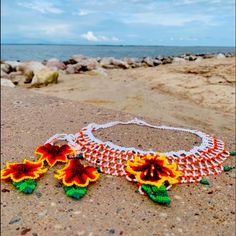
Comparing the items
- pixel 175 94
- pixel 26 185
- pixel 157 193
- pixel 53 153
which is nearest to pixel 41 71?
pixel 175 94

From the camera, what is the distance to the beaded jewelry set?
1891 mm

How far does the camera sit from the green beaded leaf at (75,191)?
183 centimetres

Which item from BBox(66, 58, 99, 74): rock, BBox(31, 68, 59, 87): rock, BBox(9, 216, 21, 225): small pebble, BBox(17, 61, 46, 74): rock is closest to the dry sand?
BBox(9, 216, 21, 225): small pebble

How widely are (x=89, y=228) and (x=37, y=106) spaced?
2111 millimetres

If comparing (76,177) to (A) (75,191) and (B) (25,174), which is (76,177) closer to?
(A) (75,191)

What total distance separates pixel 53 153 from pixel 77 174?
33cm

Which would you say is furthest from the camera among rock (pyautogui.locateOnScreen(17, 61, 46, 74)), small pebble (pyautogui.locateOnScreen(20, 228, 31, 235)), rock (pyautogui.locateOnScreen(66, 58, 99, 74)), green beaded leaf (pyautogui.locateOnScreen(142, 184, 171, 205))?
rock (pyautogui.locateOnScreen(66, 58, 99, 74))

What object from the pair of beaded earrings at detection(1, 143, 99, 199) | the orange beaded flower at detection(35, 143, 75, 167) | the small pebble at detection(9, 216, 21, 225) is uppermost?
the orange beaded flower at detection(35, 143, 75, 167)

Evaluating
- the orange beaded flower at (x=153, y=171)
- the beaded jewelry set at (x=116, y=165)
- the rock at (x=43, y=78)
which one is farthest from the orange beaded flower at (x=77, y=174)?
the rock at (x=43, y=78)

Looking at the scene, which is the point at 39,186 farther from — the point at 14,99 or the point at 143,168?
the point at 14,99

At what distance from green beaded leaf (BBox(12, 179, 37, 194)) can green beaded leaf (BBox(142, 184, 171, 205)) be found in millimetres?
595

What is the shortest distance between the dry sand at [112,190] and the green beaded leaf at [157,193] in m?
0.03

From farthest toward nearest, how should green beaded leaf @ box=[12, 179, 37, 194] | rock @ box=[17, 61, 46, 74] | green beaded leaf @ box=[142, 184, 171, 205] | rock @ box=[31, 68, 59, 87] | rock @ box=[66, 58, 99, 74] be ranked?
rock @ box=[66, 58, 99, 74] < rock @ box=[17, 61, 46, 74] < rock @ box=[31, 68, 59, 87] < green beaded leaf @ box=[12, 179, 37, 194] < green beaded leaf @ box=[142, 184, 171, 205]

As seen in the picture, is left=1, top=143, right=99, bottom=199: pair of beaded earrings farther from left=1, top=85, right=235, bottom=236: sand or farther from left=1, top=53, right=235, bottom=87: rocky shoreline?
left=1, top=53, right=235, bottom=87: rocky shoreline
